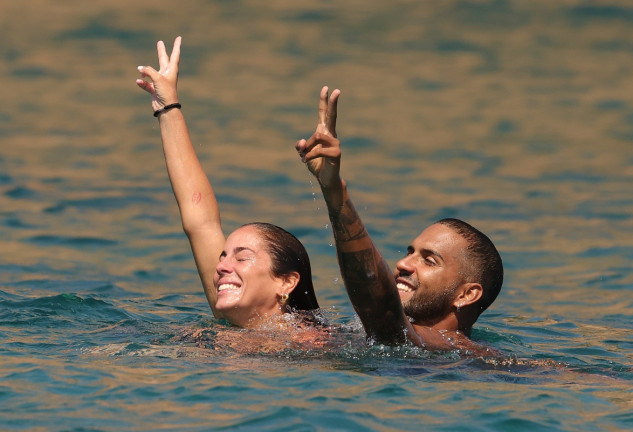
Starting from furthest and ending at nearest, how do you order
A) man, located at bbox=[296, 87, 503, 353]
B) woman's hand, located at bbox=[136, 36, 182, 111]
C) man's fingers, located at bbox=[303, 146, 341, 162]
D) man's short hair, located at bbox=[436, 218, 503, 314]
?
woman's hand, located at bbox=[136, 36, 182, 111]
man's short hair, located at bbox=[436, 218, 503, 314]
man, located at bbox=[296, 87, 503, 353]
man's fingers, located at bbox=[303, 146, 341, 162]

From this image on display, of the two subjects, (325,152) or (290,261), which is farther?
(290,261)

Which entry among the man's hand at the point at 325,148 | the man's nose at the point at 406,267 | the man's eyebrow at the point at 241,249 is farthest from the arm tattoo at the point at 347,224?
the man's eyebrow at the point at 241,249

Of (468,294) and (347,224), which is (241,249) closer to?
(468,294)

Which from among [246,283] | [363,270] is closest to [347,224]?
[363,270]

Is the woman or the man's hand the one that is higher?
the man's hand

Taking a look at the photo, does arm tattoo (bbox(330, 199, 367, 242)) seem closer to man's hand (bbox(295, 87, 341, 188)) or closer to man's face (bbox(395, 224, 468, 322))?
man's hand (bbox(295, 87, 341, 188))

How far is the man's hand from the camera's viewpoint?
5098mm

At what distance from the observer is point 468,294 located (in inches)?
267

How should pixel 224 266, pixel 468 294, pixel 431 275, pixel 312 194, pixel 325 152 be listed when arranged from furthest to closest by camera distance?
pixel 312 194 → pixel 224 266 → pixel 468 294 → pixel 431 275 → pixel 325 152

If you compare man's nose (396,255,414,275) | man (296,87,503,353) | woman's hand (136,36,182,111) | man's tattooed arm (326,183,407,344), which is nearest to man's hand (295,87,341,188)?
man's tattooed arm (326,183,407,344)

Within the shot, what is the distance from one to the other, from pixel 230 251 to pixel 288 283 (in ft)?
1.36

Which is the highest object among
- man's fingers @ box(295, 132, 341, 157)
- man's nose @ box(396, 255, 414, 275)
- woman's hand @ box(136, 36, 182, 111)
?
woman's hand @ box(136, 36, 182, 111)

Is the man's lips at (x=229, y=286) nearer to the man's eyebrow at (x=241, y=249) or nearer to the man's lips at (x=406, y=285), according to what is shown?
the man's eyebrow at (x=241, y=249)

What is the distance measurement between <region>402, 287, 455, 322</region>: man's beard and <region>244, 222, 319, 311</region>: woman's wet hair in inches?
27.4
